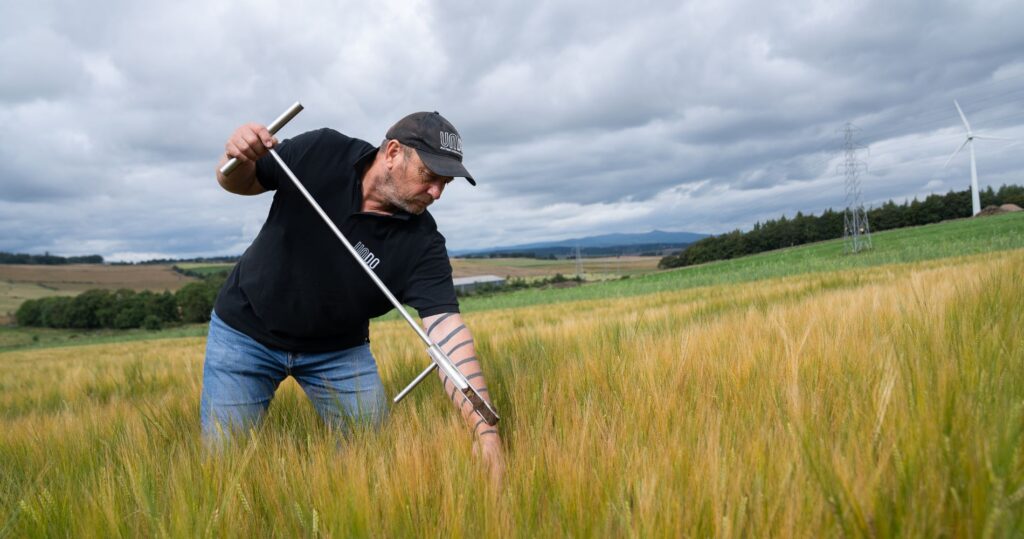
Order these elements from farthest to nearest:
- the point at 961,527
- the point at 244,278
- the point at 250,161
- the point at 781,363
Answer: the point at 244,278 < the point at 250,161 < the point at 781,363 < the point at 961,527

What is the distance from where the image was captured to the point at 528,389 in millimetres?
2084

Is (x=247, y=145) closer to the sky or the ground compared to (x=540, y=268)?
closer to the sky

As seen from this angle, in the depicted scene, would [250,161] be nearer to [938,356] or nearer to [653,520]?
[653,520]

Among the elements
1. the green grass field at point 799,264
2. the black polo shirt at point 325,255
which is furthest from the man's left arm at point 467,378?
the green grass field at point 799,264


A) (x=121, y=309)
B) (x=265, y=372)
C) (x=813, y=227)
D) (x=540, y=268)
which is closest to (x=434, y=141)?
(x=265, y=372)

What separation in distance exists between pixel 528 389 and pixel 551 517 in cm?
110

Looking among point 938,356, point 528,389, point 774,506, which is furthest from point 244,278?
point 938,356

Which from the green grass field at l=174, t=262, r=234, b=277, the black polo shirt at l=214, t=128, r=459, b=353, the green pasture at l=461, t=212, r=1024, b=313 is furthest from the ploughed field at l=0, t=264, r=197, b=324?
the black polo shirt at l=214, t=128, r=459, b=353

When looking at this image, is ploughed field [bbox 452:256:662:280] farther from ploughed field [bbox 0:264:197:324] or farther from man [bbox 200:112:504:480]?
man [bbox 200:112:504:480]

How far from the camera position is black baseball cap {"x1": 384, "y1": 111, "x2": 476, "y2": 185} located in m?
2.52

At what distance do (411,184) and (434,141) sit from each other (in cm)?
25

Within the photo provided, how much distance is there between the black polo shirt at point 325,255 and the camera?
2.79m

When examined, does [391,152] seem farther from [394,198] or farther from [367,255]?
[367,255]

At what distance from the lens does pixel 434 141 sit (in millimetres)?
2537
